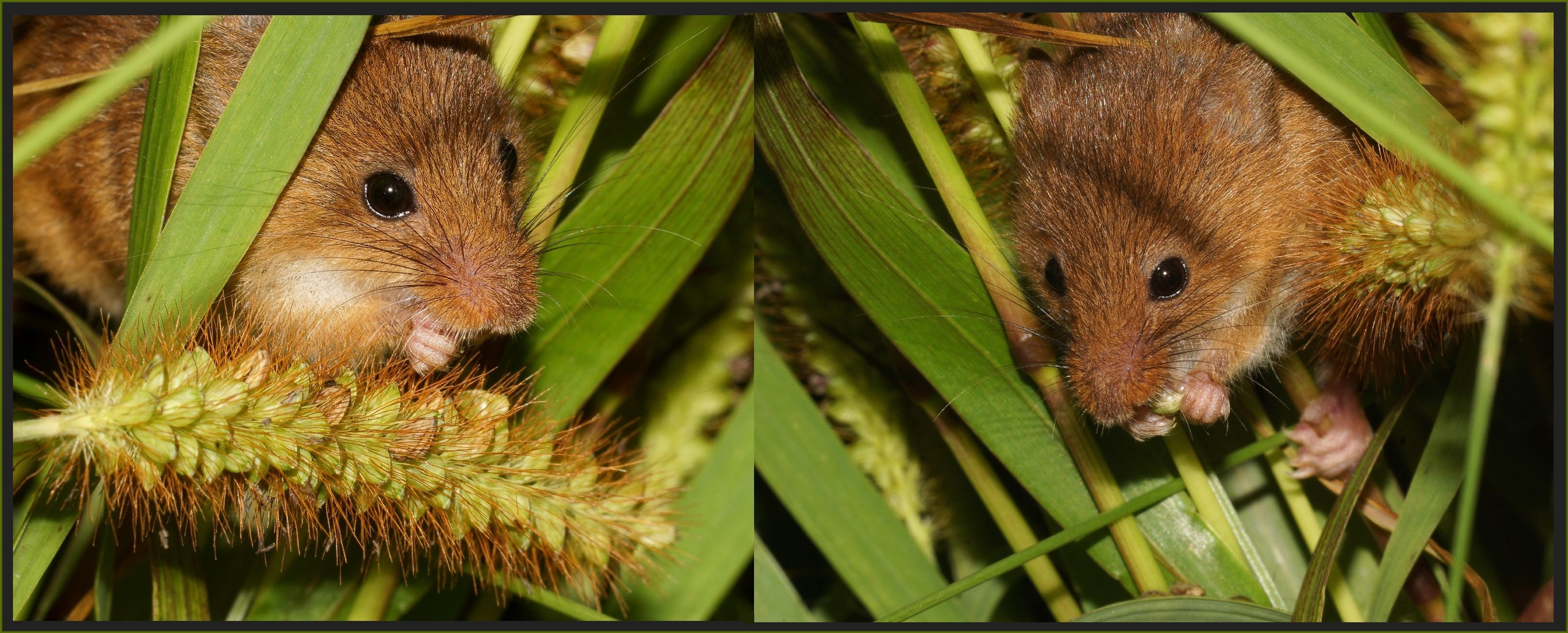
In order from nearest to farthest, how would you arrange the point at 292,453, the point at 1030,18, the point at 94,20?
the point at 292,453
the point at 1030,18
the point at 94,20

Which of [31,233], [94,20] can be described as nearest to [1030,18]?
[94,20]

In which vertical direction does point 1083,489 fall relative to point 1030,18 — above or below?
below

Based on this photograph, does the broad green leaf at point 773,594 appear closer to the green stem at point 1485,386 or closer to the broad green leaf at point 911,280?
the broad green leaf at point 911,280

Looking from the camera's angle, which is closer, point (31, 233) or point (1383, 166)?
point (1383, 166)

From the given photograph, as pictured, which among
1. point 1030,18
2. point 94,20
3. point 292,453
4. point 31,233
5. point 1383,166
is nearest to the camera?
point 292,453

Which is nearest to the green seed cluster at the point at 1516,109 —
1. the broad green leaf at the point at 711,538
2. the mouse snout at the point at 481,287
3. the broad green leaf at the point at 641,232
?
the broad green leaf at the point at 641,232

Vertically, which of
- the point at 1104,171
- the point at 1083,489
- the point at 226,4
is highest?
the point at 226,4

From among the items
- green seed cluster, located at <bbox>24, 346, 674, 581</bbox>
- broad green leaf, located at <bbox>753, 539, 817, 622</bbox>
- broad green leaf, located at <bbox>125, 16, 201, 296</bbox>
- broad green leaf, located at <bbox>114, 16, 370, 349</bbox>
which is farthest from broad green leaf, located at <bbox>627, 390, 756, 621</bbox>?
broad green leaf, located at <bbox>125, 16, 201, 296</bbox>

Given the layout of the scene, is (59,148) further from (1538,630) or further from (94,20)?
(1538,630)
